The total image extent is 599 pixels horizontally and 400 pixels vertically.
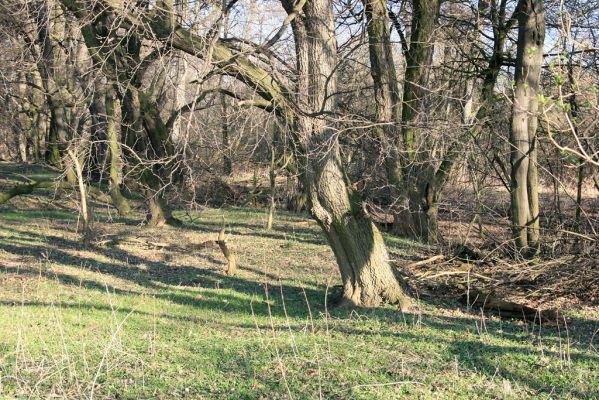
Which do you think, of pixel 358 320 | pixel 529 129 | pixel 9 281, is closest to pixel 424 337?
pixel 358 320

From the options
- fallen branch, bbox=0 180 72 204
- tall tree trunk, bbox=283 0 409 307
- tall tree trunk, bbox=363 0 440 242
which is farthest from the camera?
fallen branch, bbox=0 180 72 204

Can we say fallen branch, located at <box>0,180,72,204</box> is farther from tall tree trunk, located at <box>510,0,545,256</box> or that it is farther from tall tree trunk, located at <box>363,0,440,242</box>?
tall tree trunk, located at <box>510,0,545,256</box>

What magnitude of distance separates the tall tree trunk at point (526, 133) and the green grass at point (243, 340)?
2.48 metres

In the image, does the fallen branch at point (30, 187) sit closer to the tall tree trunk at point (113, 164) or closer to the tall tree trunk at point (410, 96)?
the tall tree trunk at point (113, 164)

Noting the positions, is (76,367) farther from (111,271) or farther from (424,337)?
(111,271)

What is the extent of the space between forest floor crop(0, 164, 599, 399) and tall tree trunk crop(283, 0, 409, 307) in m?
0.59

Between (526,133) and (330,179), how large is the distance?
14.1 feet

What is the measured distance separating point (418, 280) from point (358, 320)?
2595 millimetres

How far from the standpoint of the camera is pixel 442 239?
17969 mm

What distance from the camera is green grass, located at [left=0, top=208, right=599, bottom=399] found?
5.88m

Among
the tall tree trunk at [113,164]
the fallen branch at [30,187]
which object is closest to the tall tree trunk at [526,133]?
the tall tree trunk at [113,164]

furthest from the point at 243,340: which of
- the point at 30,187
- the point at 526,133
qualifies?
the point at 30,187

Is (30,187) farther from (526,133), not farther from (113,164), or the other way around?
(526,133)

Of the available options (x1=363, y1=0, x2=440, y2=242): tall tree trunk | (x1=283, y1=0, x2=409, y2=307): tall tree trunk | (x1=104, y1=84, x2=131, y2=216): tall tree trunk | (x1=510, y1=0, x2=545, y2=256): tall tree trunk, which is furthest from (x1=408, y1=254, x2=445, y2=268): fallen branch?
(x1=104, y1=84, x2=131, y2=216): tall tree trunk
